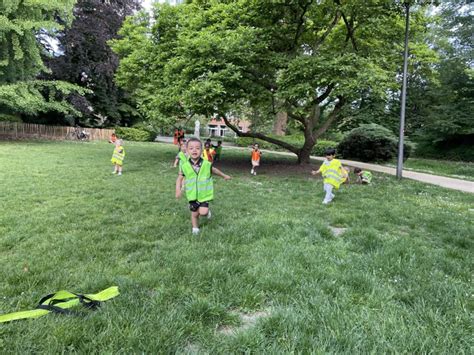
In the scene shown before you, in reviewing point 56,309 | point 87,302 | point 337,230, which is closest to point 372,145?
point 337,230

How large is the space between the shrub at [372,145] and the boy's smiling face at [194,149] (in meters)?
18.1

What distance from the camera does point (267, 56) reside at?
40.5ft

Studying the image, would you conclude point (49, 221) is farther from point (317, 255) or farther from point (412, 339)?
point (412, 339)

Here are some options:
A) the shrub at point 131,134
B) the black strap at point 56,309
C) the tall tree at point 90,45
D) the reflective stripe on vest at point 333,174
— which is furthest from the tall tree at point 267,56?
the shrub at point 131,134

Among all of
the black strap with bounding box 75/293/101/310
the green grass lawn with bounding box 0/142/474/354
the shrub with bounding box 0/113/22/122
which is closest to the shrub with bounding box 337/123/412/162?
the green grass lawn with bounding box 0/142/474/354

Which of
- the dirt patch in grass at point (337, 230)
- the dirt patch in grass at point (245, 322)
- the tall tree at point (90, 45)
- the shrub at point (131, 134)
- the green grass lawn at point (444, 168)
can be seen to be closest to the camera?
the dirt patch in grass at point (245, 322)

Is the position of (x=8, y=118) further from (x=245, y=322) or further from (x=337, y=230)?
(x=245, y=322)

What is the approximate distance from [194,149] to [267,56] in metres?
8.75

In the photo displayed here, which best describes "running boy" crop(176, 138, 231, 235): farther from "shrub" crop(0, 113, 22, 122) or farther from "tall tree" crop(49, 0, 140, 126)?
"shrub" crop(0, 113, 22, 122)

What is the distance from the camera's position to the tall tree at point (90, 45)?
26922mm

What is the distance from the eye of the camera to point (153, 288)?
3090 mm

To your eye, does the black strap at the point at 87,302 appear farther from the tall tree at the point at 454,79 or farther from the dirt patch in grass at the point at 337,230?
the tall tree at the point at 454,79

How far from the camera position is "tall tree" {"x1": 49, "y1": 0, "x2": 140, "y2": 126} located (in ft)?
88.3

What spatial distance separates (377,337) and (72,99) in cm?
2864
